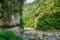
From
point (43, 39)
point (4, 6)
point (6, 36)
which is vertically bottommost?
point (43, 39)

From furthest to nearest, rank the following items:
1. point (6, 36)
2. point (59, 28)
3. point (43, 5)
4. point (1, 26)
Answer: point (43, 5), point (59, 28), point (1, 26), point (6, 36)

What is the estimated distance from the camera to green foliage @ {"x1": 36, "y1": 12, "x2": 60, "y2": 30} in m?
24.8

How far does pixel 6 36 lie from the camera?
942 cm

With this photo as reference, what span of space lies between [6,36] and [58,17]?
1649cm

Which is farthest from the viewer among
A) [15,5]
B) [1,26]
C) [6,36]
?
[15,5]

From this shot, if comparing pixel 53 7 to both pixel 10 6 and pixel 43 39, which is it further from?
pixel 10 6

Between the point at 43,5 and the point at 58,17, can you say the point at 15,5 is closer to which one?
the point at 58,17

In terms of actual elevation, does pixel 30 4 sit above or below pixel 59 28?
above

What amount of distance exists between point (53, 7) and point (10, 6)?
13825 millimetres

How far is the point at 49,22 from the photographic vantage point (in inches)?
984

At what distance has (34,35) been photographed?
21.4 metres

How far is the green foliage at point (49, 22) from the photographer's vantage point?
81.5 feet

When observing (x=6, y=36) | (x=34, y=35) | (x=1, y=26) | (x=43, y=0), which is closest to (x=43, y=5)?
(x=43, y=0)

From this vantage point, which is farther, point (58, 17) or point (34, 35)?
point (58, 17)
